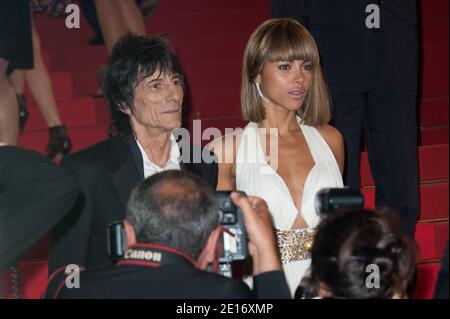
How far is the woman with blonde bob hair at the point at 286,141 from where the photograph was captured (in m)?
3.58

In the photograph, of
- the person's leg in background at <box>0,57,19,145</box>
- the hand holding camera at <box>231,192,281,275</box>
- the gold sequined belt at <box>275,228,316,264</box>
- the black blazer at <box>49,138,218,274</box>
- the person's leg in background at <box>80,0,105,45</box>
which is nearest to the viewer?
the hand holding camera at <box>231,192,281,275</box>

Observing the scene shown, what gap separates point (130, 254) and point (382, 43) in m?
2.61

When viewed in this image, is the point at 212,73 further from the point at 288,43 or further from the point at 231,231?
the point at 231,231

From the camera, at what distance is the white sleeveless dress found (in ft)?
11.7

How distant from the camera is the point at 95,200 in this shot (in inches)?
126

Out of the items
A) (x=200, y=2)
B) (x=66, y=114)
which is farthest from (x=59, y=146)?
(x=200, y=2)

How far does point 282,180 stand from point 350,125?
95cm

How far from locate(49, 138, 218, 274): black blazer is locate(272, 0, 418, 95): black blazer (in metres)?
1.44

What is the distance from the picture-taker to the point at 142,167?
3334mm

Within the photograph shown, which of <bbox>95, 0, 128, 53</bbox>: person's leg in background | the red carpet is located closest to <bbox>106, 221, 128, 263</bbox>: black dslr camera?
the red carpet

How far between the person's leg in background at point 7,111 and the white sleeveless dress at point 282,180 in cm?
201

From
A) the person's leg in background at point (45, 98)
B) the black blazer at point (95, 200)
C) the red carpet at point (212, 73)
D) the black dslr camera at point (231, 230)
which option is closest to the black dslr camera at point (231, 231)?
the black dslr camera at point (231, 230)

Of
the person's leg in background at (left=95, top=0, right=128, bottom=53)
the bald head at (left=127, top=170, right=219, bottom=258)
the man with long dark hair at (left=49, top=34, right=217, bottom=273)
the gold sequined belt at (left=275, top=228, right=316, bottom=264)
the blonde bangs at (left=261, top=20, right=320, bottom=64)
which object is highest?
the person's leg in background at (left=95, top=0, right=128, bottom=53)

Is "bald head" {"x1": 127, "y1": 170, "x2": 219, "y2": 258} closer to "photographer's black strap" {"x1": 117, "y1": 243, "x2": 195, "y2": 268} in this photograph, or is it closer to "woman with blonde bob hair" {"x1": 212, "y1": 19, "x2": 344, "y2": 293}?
"photographer's black strap" {"x1": 117, "y1": 243, "x2": 195, "y2": 268}
